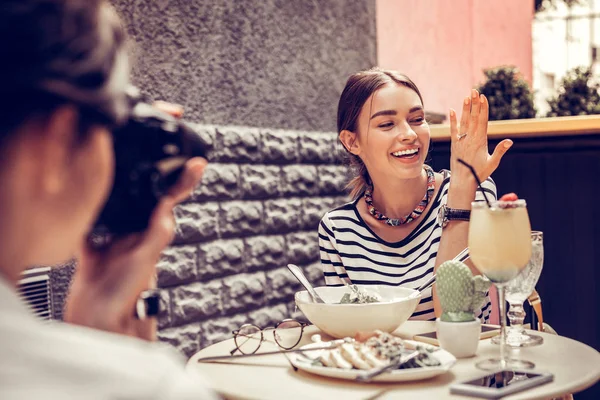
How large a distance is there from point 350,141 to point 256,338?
1.15 meters

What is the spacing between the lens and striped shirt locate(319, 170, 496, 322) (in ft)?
7.52

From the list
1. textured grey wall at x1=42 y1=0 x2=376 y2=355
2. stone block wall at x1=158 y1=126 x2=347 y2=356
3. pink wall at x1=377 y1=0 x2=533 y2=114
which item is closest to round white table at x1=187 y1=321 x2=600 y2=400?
textured grey wall at x1=42 y1=0 x2=376 y2=355

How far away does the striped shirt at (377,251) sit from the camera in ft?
7.52

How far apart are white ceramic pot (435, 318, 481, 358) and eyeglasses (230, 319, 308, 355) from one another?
0.33 m

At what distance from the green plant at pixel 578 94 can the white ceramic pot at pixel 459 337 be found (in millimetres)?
2678

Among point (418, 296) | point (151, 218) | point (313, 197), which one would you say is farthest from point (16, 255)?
point (313, 197)

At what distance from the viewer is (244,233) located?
406 centimetres

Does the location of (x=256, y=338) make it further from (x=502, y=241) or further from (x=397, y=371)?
(x=502, y=241)

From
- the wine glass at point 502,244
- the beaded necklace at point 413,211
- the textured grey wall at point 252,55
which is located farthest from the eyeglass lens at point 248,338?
the textured grey wall at point 252,55

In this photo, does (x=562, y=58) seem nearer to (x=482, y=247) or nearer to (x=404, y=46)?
(x=404, y=46)

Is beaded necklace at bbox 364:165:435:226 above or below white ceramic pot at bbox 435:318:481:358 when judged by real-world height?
above

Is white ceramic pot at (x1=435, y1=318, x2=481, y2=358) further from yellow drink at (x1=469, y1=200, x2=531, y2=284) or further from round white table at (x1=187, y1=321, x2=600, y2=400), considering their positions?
yellow drink at (x1=469, y1=200, x2=531, y2=284)

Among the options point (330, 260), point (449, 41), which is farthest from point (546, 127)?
point (449, 41)

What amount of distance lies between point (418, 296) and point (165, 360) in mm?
1202
